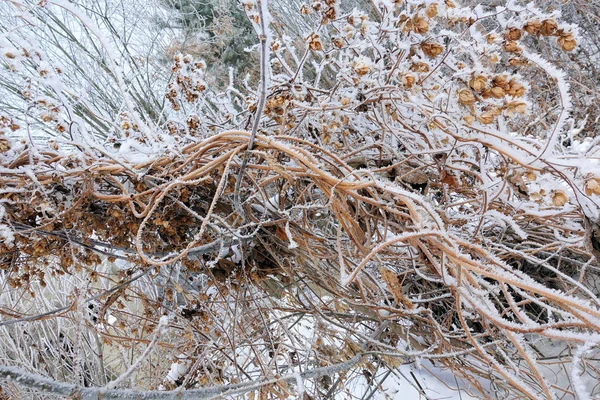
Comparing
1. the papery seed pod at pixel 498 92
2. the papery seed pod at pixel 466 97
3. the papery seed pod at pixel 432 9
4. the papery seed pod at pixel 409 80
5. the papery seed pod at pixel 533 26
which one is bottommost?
the papery seed pod at pixel 498 92

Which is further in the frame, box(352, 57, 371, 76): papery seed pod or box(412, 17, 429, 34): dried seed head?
box(352, 57, 371, 76): papery seed pod

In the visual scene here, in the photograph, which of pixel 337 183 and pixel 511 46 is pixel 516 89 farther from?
pixel 337 183

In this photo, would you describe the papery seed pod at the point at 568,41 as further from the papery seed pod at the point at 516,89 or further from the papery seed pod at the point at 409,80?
the papery seed pod at the point at 409,80

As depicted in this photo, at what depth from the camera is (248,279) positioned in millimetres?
1067

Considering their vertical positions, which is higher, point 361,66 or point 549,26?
point 361,66

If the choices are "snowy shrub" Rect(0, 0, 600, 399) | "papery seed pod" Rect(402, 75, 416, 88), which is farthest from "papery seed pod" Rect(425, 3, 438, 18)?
"papery seed pod" Rect(402, 75, 416, 88)

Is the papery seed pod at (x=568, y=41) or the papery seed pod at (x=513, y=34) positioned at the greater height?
the papery seed pod at (x=513, y=34)

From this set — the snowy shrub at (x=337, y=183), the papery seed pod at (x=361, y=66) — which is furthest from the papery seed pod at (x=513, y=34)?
the papery seed pod at (x=361, y=66)

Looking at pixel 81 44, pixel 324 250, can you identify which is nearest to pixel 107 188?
pixel 324 250

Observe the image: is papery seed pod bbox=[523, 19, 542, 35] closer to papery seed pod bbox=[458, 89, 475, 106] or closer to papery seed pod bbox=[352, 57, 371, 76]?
papery seed pod bbox=[458, 89, 475, 106]

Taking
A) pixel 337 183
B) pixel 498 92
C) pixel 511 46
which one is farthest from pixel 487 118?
pixel 337 183

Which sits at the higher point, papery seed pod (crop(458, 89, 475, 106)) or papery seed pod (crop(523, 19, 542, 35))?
papery seed pod (crop(523, 19, 542, 35))

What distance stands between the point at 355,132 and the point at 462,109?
1.10 feet

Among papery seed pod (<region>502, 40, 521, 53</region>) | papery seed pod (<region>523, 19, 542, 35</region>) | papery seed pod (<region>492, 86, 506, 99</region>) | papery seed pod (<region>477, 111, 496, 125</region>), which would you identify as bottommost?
papery seed pod (<region>477, 111, 496, 125</region>)
